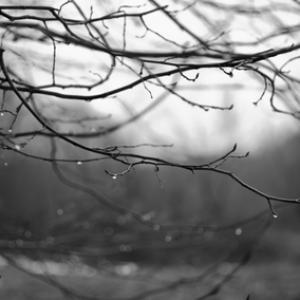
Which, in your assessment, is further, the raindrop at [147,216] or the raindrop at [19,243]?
the raindrop at [19,243]

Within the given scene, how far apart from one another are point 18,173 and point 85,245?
12.9 metres

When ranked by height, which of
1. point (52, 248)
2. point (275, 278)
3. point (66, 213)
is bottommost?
point (52, 248)

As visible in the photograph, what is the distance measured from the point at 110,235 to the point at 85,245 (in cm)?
57

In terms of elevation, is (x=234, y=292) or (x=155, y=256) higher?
(x=155, y=256)

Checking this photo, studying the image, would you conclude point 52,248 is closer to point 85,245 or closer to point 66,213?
point 85,245

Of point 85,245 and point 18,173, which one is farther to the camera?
point 18,173

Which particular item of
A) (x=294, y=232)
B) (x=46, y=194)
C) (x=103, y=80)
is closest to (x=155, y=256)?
(x=46, y=194)

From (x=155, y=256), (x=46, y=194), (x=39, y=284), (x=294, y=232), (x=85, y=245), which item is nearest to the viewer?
(x=85, y=245)

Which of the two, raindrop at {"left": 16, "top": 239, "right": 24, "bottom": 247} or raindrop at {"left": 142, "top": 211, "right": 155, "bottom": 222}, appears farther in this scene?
raindrop at {"left": 16, "top": 239, "right": 24, "bottom": 247}

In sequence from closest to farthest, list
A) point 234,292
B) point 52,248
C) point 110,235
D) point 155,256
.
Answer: point 52,248, point 110,235, point 234,292, point 155,256

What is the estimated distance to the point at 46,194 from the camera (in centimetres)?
1752

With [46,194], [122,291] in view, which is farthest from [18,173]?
[122,291]

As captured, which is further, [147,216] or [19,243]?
[19,243]

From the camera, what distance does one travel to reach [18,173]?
58.8 feet
